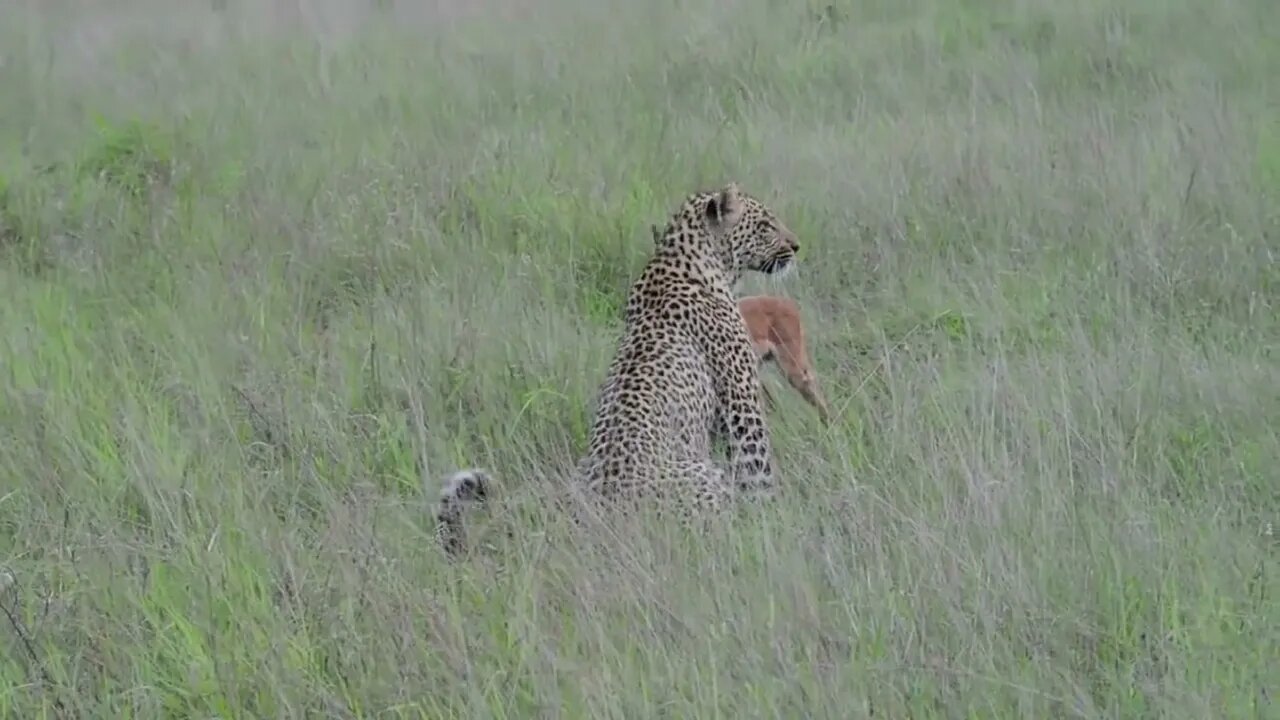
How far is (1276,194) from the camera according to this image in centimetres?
614

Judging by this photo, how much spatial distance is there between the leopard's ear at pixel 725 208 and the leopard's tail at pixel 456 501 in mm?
1667

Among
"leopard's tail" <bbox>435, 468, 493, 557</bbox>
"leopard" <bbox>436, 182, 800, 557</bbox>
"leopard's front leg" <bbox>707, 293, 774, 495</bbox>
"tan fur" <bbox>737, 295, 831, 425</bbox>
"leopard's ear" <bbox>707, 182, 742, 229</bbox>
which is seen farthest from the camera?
"leopard's ear" <bbox>707, 182, 742, 229</bbox>

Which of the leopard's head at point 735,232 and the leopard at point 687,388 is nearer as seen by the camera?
the leopard at point 687,388

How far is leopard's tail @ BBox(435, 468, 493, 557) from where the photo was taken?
162 inches

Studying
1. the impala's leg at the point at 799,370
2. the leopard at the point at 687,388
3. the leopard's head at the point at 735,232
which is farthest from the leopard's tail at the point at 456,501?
the leopard's head at the point at 735,232

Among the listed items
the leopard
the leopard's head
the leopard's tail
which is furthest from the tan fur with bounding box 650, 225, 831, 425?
the leopard's tail

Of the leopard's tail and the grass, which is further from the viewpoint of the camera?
the leopard's tail

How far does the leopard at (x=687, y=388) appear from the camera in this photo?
4.35 meters

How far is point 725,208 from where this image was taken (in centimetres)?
563

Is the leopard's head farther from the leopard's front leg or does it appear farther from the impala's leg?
the impala's leg

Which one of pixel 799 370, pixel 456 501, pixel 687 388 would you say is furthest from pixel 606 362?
pixel 456 501

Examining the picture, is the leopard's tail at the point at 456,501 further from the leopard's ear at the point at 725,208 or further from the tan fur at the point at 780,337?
the leopard's ear at the point at 725,208

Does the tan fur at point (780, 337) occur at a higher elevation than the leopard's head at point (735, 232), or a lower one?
lower

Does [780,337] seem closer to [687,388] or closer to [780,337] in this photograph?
[780,337]
